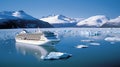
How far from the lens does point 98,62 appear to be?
15.0m

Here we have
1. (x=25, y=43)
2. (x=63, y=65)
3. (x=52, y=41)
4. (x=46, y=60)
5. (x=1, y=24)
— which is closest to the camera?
(x=63, y=65)

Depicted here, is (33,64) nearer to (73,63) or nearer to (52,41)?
(73,63)

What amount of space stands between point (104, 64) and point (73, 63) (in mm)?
2003

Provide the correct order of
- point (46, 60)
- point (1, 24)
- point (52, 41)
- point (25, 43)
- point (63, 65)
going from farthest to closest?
point (1, 24), point (25, 43), point (52, 41), point (46, 60), point (63, 65)

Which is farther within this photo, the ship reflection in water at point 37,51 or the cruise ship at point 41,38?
the cruise ship at point 41,38

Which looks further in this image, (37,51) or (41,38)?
(41,38)

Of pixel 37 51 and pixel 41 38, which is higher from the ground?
pixel 41 38

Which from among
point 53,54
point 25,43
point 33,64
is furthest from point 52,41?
point 33,64

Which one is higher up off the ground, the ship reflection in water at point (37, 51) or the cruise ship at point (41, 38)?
the cruise ship at point (41, 38)

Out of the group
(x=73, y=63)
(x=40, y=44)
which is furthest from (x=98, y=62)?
(x=40, y=44)

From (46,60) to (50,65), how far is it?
155cm

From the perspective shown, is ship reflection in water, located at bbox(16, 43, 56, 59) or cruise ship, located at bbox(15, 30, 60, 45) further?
cruise ship, located at bbox(15, 30, 60, 45)

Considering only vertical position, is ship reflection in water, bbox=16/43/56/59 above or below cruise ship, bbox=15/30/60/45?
below

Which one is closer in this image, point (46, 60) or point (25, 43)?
point (46, 60)
